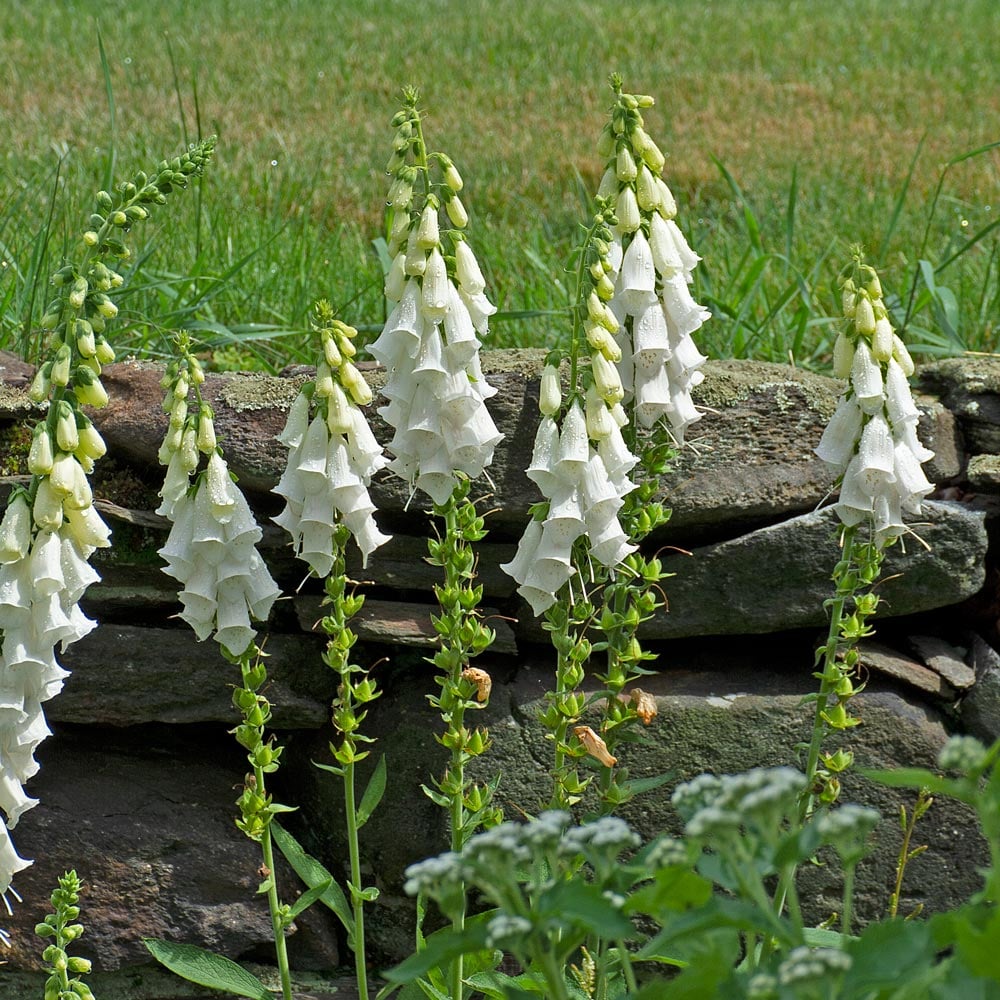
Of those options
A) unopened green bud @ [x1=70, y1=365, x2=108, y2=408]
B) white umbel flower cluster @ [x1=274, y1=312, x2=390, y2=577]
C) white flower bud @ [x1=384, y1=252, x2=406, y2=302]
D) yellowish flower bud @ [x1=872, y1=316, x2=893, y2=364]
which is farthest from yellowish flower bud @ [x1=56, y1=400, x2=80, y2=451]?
yellowish flower bud @ [x1=872, y1=316, x2=893, y2=364]

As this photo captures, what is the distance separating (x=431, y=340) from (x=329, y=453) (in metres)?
0.29

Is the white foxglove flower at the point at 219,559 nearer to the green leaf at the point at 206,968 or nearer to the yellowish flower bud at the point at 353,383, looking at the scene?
the yellowish flower bud at the point at 353,383

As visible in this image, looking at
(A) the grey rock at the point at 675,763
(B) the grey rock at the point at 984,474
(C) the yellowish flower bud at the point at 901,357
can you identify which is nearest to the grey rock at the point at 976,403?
(B) the grey rock at the point at 984,474

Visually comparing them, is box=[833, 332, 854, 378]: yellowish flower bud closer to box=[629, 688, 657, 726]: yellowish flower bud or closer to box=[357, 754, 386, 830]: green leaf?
box=[629, 688, 657, 726]: yellowish flower bud

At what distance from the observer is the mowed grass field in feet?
13.7

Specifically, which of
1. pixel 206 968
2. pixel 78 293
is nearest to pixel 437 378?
pixel 78 293

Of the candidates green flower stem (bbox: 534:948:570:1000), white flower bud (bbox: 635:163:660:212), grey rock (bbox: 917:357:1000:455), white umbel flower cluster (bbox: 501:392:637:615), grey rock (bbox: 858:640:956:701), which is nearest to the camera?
green flower stem (bbox: 534:948:570:1000)

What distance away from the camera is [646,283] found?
8.31 ft

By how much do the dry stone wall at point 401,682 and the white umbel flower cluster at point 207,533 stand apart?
2.62 ft

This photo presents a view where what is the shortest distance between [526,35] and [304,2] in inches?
96.2

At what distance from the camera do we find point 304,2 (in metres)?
10.8

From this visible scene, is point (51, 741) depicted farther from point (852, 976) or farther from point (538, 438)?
point (852, 976)

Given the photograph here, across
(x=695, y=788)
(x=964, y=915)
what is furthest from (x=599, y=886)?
(x=964, y=915)

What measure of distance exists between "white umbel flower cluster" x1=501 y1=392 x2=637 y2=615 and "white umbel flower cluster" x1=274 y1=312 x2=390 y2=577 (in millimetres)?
334
